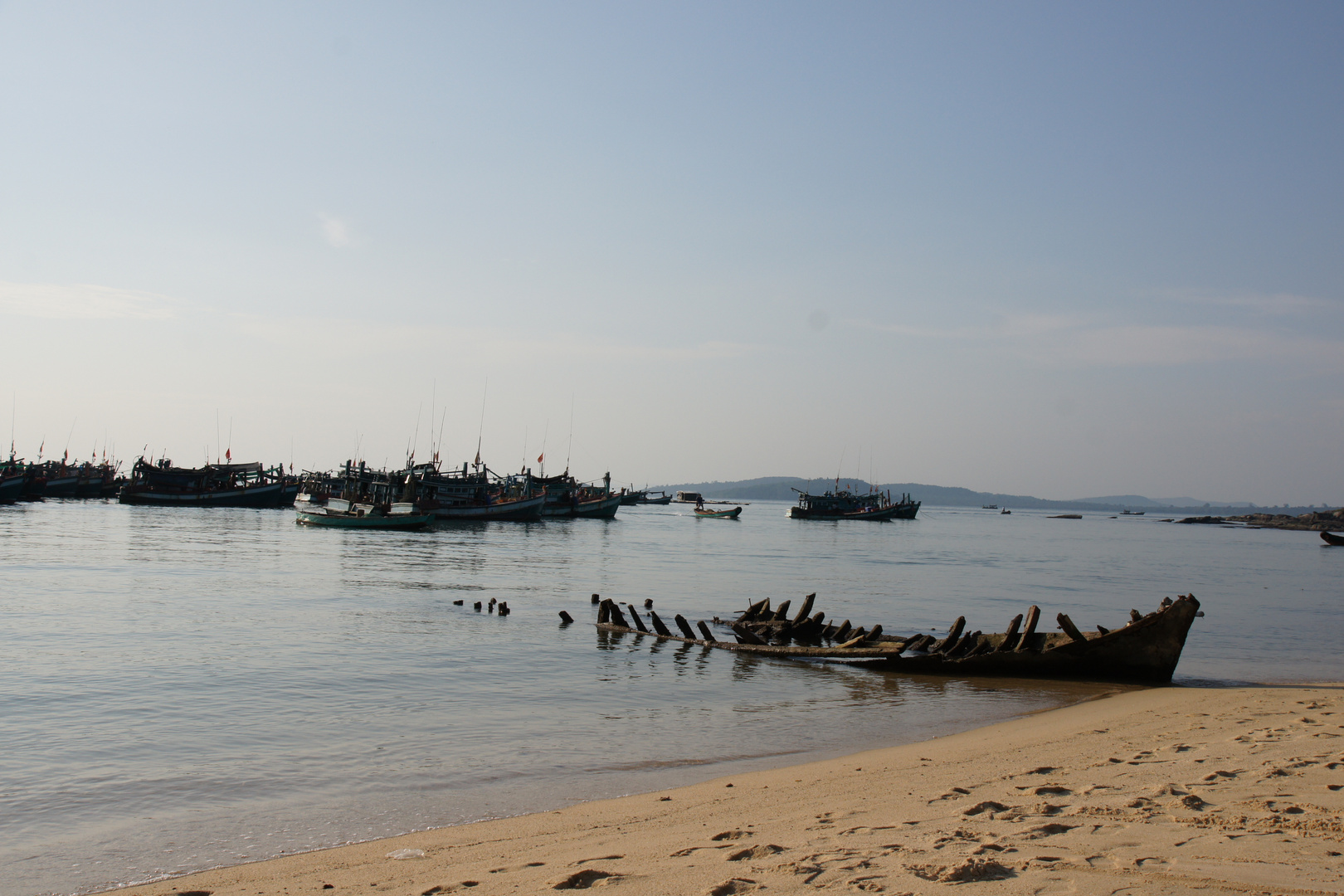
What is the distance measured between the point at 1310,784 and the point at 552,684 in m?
11.3

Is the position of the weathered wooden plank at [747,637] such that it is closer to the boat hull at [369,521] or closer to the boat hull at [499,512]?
the boat hull at [369,521]

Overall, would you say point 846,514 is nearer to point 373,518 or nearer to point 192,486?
point 373,518

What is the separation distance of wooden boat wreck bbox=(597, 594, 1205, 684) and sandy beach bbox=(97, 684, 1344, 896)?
19.5ft

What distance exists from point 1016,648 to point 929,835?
1172cm

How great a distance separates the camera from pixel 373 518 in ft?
229

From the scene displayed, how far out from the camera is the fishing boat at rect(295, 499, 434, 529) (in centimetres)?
6962

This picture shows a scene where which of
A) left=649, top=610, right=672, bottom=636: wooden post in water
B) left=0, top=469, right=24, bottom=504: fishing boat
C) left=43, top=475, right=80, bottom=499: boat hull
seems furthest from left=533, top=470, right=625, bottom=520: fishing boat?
left=649, top=610, right=672, bottom=636: wooden post in water

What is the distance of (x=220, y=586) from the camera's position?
29703mm

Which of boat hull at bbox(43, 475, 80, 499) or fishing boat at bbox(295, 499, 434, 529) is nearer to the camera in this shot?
fishing boat at bbox(295, 499, 434, 529)

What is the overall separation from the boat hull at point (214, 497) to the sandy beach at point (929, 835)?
322ft

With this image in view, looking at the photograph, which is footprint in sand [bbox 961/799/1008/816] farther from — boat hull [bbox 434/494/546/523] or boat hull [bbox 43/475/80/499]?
boat hull [bbox 43/475/80/499]

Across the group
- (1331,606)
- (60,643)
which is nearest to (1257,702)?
(60,643)

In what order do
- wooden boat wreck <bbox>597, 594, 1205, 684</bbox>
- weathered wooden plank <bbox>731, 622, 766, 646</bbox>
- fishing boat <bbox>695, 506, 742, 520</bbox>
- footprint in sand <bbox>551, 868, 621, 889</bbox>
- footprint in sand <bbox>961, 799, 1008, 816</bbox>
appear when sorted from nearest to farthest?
1. footprint in sand <bbox>551, 868, 621, 889</bbox>
2. footprint in sand <bbox>961, 799, 1008, 816</bbox>
3. wooden boat wreck <bbox>597, 594, 1205, 684</bbox>
4. weathered wooden plank <bbox>731, 622, 766, 646</bbox>
5. fishing boat <bbox>695, 506, 742, 520</bbox>

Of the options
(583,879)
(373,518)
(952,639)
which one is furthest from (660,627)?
(373,518)
